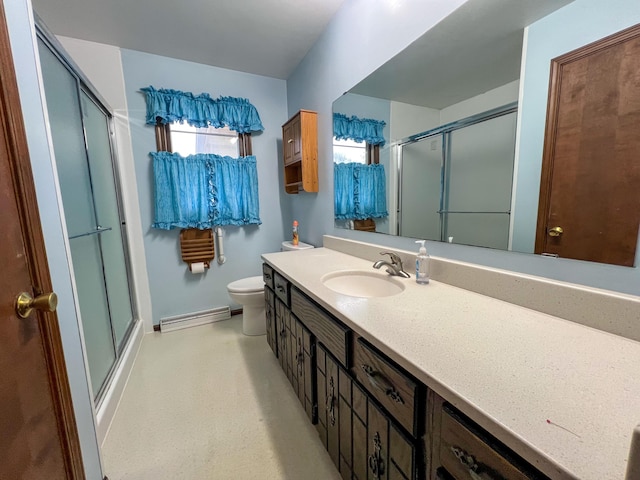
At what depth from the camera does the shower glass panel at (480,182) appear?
95cm

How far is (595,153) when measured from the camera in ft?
2.38

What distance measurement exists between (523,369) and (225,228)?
2496 mm

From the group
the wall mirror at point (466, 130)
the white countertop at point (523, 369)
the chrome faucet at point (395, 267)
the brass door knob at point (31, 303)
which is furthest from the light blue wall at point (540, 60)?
the brass door knob at point (31, 303)

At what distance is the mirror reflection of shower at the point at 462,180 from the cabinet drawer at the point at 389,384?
64cm

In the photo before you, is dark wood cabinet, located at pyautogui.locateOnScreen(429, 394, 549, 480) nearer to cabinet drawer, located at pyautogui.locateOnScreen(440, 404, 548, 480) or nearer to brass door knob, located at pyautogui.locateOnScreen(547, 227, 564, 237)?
cabinet drawer, located at pyautogui.locateOnScreen(440, 404, 548, 480)

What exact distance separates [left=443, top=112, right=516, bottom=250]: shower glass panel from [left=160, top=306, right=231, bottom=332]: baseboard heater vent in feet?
7.46

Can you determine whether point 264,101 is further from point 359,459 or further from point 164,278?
point 359,459

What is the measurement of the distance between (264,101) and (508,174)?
2.37 meters

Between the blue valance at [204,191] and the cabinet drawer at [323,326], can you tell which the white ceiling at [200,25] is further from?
the cabinet drawer at [323,326]

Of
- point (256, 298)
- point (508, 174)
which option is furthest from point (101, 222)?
point (508, 174)

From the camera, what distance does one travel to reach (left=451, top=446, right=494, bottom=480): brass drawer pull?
1.59 ft

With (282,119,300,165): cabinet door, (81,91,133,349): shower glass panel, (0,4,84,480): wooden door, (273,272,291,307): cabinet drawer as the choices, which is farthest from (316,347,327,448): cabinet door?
(282,119,300,165): cabinet door

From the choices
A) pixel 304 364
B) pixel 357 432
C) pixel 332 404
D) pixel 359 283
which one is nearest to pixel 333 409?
pixel 332 404

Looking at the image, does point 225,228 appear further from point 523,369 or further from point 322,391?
point 523,369
